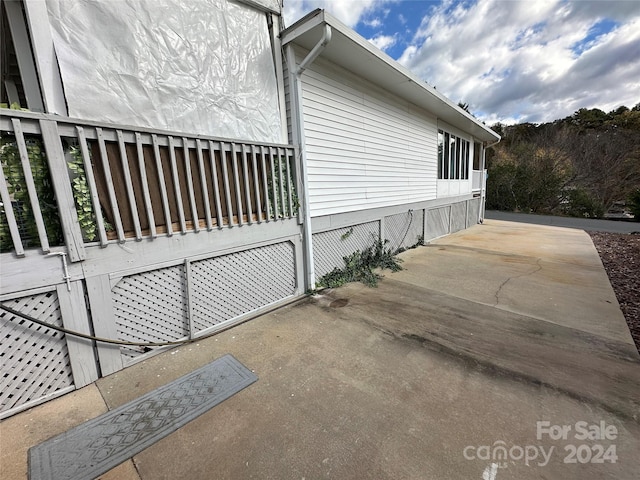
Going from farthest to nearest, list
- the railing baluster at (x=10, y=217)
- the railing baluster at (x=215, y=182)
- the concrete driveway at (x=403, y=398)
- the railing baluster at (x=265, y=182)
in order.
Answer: the railing baluster at (x=265, y=182), the railing baluster at (x=215, y=182), the railing baluster at (x=10, y=217), the concrete driveway at (x=403, y=398)

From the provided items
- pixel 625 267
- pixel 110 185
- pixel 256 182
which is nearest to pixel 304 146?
pixel 256 182

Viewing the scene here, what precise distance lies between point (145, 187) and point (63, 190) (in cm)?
58

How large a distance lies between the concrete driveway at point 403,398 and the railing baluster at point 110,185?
133 cm

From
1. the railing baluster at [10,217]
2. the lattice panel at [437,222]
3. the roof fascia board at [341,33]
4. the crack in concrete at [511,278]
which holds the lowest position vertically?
the crack in concrete at [511,278]

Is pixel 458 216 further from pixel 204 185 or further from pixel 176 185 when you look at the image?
pixel 176 185

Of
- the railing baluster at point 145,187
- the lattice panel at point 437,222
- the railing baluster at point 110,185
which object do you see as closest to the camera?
the railing baluster at point 110,185

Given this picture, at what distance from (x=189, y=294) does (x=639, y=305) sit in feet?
19.6

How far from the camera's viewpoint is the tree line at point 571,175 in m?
15.7

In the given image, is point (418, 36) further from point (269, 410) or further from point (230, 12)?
point (269, 410)

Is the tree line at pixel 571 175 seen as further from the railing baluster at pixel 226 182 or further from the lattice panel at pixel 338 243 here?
the railing baluster at pixel 226 182

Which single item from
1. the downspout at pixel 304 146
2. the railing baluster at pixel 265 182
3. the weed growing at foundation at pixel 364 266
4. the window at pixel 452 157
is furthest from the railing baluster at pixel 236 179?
the window at pixel 452 157

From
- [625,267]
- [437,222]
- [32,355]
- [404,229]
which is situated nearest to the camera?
[32,355]

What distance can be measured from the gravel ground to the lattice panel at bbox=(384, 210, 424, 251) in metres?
3.80

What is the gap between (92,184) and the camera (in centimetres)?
217
